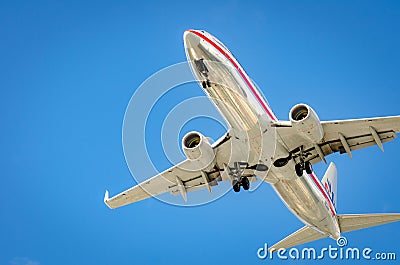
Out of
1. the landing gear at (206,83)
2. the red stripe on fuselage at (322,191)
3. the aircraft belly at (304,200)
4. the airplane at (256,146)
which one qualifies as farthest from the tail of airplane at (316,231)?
the landing gear at (206,83)

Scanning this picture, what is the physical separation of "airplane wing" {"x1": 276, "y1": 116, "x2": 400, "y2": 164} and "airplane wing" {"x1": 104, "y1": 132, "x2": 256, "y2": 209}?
4238mm

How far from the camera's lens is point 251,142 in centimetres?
3641

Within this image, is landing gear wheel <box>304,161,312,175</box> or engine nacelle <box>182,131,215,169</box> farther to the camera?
landing gear wheel <box>304,161,312,175</box>

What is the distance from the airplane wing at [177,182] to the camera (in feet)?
134

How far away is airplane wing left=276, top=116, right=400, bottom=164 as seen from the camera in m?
36.3

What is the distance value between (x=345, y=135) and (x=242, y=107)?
6.98 meters

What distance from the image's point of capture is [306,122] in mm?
34875

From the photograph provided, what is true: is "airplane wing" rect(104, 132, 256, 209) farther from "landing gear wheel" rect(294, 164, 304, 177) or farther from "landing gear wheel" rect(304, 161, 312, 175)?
"landing gear wheel" rect(304, 161, 312, 175)

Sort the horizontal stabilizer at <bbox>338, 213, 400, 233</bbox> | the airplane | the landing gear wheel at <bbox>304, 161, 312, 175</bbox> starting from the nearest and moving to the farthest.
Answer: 1. the airplane
2. the landing gear wheel at <bbox>304, 161, 312, 175</bbox>
3. the horizontal stabilizer at <bbox>338, 213, 400, 233</bbox>

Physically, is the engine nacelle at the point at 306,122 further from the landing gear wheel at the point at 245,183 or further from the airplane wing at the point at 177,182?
the landing gear wheel at the point at 245,183

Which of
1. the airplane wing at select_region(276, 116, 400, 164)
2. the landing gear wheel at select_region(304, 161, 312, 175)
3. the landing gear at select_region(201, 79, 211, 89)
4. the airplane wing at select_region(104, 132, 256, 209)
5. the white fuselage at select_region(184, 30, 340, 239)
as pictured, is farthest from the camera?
the airplane wing at select_region(104, 132, 256, 209)

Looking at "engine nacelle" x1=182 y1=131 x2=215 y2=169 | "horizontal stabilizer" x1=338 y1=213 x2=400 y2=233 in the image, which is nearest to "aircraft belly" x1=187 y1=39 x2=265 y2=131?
"engine nacelle" x1=182 y1=131 x2=215 y2=169

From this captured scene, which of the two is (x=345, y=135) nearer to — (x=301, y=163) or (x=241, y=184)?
(x=301, y=163)

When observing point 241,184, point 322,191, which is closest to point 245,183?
point 241,184
